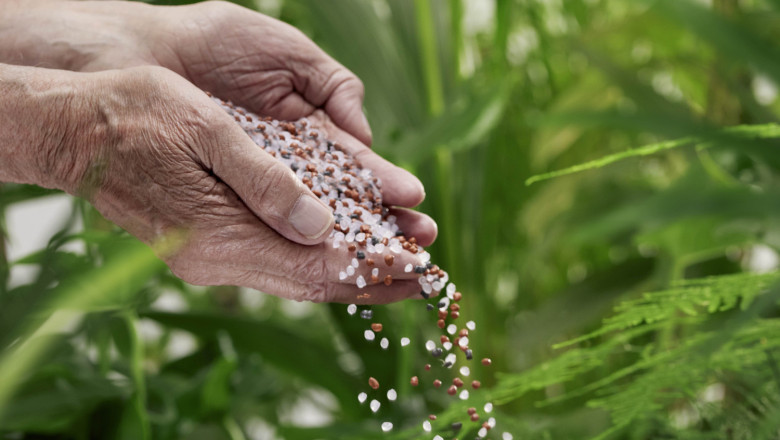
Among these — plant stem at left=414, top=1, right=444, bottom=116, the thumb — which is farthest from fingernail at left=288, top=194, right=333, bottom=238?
plant stem at left=414, top=1, right=444, bottom=116

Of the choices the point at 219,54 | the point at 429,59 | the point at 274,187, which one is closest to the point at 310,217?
the point at 274,187

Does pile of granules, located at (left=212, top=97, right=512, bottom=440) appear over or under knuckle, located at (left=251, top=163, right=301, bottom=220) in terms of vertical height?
under

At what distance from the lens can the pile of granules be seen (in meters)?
0.39

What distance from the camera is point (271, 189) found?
361 millimetres

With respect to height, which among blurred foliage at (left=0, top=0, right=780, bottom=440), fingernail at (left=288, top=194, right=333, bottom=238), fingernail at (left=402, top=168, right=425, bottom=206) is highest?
fingernail at (left=288, top=194, right=333, bottom=238)

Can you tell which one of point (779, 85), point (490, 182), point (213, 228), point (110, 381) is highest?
point (779, 85)

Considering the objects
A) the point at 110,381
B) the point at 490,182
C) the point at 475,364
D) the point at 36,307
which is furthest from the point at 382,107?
the point at 36,307

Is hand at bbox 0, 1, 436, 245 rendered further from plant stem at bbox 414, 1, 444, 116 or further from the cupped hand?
plant stem at bbox 414, 1, 444, 116

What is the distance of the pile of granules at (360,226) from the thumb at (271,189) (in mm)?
32

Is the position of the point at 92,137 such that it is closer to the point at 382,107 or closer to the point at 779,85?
the point at 779,85

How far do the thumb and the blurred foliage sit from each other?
0.30ft

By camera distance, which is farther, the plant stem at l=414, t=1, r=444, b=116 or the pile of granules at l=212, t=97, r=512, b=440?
the plant stem at l=414, t=1, r=444, b=116

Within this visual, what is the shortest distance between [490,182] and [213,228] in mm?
525

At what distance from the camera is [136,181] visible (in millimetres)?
368
